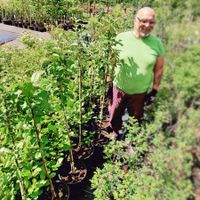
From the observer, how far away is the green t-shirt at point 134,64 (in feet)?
8.40

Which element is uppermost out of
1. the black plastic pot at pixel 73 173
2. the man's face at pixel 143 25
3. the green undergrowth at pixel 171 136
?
the man's face at pixel 143 25

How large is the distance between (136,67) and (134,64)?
4 centimetres

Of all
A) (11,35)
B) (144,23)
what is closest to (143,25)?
(144,23)

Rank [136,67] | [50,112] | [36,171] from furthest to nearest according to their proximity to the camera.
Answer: [50,112] → [136,67] → [36,171]

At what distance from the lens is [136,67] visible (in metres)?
2.84

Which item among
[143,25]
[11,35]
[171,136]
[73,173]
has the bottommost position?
[73,173]

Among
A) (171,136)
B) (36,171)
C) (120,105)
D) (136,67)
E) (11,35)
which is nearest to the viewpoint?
(171,136)

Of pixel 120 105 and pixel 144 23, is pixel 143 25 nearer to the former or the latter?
pixel 144 23

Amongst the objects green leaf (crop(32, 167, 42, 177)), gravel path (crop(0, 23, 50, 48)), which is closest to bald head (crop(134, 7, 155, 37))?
green leaf (crop(32, 167, 42, 177))

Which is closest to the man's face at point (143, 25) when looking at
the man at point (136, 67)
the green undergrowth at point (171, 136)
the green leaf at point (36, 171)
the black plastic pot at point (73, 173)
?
the man at point (136, 67)

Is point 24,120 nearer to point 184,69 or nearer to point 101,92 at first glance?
point 184,69

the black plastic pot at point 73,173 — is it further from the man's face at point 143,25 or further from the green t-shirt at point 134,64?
the man's face at point 143,25

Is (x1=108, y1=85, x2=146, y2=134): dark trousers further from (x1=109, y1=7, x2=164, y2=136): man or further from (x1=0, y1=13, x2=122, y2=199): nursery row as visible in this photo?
(x1=0, y1=13, x2=122, y2=199): nursery row

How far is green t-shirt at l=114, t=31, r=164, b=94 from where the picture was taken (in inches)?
101
